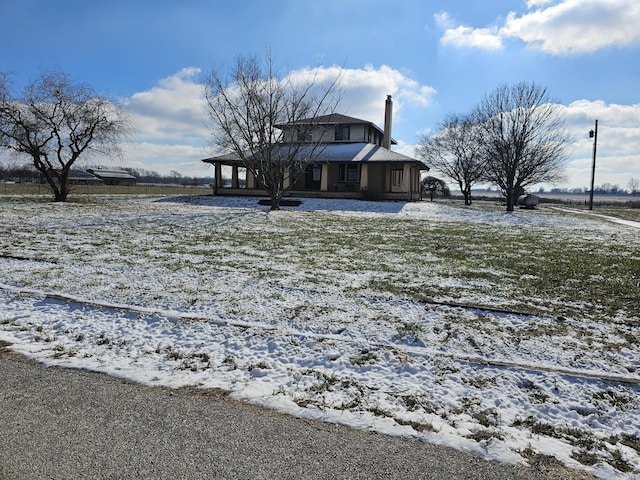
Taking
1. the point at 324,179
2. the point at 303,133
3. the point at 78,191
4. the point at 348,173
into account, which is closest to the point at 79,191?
the point at 78,191

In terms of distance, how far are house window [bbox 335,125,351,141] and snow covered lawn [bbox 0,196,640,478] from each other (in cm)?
2819

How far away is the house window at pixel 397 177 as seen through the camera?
32897mm

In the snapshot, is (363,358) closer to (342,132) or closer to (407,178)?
(407,178)

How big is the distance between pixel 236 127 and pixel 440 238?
14268mm

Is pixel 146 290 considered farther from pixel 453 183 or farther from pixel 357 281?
pixel 453 183

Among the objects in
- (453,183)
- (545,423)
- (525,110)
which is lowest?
(545,423)

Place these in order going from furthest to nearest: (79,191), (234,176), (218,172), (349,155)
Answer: (79,191)
(234,176)
(218,172)
(349,155)

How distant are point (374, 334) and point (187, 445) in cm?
252

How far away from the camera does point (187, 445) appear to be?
2.58 meters

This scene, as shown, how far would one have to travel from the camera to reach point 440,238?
1292 centimetres

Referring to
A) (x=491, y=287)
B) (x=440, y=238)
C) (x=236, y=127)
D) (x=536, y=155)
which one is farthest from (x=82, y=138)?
(x=536, y=155)

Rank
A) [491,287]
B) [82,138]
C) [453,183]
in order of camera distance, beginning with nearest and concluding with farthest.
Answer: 1. [491,287]
2. [82,138]
3. [453,183]

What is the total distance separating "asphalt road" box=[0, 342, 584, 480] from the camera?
2.35m

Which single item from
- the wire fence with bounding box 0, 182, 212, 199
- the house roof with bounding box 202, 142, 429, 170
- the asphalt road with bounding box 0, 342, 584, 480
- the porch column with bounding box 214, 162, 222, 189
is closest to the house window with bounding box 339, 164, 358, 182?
the house roof with bounding box 202, 142, 429, 170
